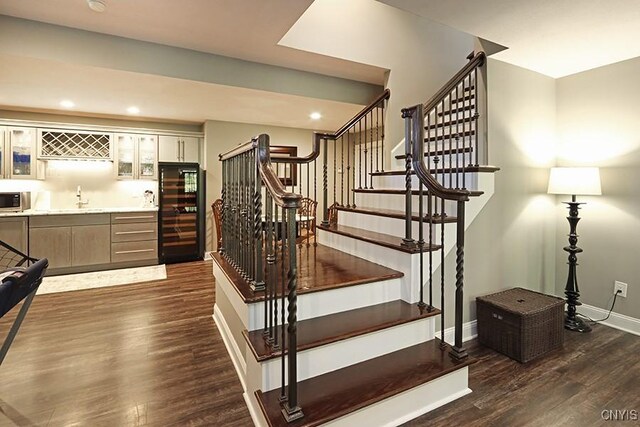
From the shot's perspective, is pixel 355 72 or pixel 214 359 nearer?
pixel 214 359

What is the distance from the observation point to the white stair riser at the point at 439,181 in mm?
2744

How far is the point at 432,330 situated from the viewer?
7.20ft

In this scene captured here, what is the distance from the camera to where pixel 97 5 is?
8.25 feet

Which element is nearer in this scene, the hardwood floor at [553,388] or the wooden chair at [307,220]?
the hardwood floor at [553,388]

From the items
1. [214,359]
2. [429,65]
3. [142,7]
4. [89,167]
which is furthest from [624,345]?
[89,167]

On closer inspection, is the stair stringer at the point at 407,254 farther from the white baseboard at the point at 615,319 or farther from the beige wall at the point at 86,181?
the beige wall at the point at 86,181

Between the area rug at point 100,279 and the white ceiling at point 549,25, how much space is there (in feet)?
15.1

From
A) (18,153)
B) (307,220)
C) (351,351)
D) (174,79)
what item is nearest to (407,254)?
(351,351)

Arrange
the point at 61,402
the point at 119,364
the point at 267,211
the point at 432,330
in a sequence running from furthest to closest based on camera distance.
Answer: the point at 119,364 < the point at 432,330 < the point at 61,402 < the point at 267,211

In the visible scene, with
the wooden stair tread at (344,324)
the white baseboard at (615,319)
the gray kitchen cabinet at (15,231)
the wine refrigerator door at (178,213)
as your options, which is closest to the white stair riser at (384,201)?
the wooden stair tread at (344,324)

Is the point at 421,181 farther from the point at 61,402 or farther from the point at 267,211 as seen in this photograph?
the point at 61,402

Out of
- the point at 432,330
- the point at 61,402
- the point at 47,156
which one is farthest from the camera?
the point at 47,156

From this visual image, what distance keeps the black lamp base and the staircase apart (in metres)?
1.46

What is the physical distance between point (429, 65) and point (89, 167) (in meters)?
5.75
